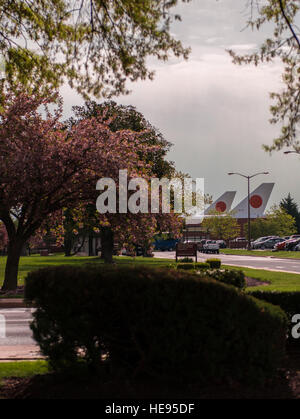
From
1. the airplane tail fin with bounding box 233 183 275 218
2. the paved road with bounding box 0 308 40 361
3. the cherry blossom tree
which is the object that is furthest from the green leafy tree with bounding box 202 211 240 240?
the paved road with bounding box 0 308 40 361

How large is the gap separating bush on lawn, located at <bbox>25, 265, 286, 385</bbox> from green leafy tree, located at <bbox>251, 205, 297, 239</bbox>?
318 ft

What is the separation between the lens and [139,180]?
2086 cm

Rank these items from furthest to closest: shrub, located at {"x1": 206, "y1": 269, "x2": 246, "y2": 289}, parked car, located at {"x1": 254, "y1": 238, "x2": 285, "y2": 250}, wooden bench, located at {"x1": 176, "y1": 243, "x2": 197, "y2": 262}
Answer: parked car, located at {"x1": 254, "y1": 238, "x2": 285, "y2": 250}
wooden bench, located at {"x1": 176, "y1": 243, "x2": 197, "y2": 262}
shrub, located at {"x1": 206, "y1": 269, "x2": 246, "y2": 289}

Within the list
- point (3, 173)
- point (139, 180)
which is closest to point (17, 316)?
point (3, 173)

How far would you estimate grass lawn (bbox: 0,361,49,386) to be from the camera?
6.89 meters

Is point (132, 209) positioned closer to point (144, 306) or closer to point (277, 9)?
point (277, 9)

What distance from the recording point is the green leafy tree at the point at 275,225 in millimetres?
100812

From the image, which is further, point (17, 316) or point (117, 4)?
point (17, 316)

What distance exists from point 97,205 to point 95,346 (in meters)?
14.4

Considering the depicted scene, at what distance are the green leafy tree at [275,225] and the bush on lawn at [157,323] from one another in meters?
97.0

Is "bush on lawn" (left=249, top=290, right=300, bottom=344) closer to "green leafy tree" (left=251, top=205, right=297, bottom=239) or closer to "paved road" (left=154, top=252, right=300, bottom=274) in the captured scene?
"paved road" (left=154, top=252, right=300, bottom=274)

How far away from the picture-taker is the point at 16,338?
11172 mm
